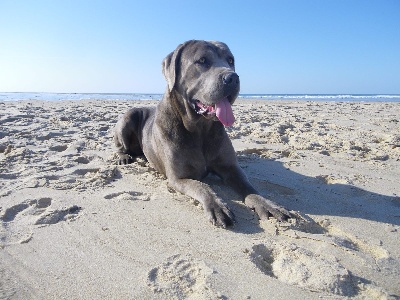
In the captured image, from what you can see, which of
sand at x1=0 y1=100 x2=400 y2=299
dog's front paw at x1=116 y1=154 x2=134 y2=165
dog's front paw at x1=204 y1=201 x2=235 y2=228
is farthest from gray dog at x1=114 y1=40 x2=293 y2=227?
dog's front paw at x1=116 y1=154 x2=134 y2=165

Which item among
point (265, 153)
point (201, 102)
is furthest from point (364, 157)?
point (201, 102)

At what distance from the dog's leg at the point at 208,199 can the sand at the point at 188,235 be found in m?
0.08

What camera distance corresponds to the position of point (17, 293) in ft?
5.25

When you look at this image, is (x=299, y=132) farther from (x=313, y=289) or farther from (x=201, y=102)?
(x=313, y=289)

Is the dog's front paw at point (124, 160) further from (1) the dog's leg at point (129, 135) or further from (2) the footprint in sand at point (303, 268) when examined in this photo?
(2) the footprint in sand at point (303, 268)

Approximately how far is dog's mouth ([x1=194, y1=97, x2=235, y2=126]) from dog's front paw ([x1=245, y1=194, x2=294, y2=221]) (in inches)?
31.4

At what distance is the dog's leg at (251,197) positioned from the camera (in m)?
2.49

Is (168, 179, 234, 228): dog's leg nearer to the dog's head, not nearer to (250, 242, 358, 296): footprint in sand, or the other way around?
(250, 242, 358, 296): footprint in sand

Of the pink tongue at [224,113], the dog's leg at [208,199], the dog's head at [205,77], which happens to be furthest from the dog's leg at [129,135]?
the pink tongue at [224,113]

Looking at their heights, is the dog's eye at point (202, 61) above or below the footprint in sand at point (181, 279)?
above

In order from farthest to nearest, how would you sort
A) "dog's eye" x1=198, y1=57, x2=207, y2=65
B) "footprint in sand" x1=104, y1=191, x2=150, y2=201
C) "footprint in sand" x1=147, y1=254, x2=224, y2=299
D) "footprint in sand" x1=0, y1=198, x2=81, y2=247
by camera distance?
"dog's eye" x1=198, y1=57, x2=207, y2=65
"footprint in sand" x1=104, y1=191, x2=150, y2=201
"footprint in sand" x1=0, y1=198, x2=81, y2=247
"footprint in sand" x1=147, y1=254, x2=224, y2=299

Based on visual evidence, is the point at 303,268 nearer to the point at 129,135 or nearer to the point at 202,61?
the point at 202,61

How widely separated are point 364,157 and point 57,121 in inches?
283

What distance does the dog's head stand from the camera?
3086mm
